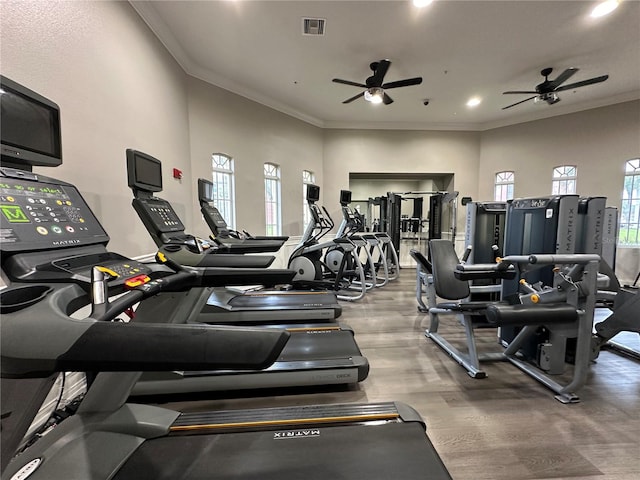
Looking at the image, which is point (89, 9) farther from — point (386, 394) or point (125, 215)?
point (386, 394)

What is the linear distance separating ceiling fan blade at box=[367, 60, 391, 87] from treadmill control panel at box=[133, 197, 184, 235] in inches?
146

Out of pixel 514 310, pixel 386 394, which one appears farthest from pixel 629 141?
pixel 386 394

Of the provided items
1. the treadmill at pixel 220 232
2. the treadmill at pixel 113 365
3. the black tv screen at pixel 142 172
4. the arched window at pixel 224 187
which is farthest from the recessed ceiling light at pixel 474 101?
the treadmill at pixel 113 365

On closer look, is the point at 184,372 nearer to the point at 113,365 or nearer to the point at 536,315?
the point at 113,365

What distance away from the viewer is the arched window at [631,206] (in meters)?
6.00

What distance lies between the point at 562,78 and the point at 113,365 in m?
6.34

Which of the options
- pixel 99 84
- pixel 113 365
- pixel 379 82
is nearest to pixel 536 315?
pixel 113 365

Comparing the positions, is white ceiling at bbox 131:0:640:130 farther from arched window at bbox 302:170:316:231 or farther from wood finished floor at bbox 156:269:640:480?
wood finished floor at bbox 156:269:640:480

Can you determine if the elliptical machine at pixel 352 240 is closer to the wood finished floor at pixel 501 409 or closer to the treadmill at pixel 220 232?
the treadmill at pixel 220 232

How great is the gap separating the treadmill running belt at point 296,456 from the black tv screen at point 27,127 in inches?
51.6

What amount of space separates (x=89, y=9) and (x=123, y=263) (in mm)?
2489

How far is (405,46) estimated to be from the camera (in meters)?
4.21

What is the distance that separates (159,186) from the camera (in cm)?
220

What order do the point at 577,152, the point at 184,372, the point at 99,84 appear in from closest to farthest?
the point at 184,372 < the point at 99,84 < the point at 577,152
